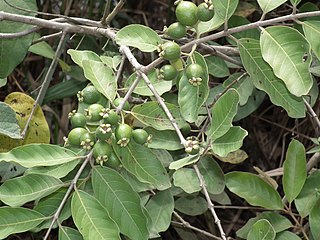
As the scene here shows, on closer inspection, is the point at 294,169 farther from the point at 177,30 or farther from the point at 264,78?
the point at 177,30

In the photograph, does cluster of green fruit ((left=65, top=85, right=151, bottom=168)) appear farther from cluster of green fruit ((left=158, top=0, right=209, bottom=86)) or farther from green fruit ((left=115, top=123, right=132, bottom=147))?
cluster of green fruit ((left=158, top=0, right=209, bottom=86))

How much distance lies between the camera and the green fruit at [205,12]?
1038 millimetres

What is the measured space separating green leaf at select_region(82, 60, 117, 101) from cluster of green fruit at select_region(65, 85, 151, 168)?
0.06ft

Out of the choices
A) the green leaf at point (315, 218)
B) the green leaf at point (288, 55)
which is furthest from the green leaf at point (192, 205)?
the green leaf at point (288, 55)

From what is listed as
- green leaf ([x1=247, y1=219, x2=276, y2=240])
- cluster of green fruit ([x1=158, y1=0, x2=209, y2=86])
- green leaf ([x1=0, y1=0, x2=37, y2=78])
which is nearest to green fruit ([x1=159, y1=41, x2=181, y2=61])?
cluster of green fruit ([x1=158, y1=0, x2=209, y2=86])

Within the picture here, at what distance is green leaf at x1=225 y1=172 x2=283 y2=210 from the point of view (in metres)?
1.31

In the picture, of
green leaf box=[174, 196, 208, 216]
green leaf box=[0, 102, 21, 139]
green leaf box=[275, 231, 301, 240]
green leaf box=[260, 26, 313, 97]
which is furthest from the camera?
green leaf box=[174, 196, 208, 216]

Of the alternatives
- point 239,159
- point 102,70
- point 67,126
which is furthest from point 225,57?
point 67,126

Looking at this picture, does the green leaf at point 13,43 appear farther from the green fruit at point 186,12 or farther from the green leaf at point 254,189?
the green leaf at point 254,189

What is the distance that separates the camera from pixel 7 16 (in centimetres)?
118

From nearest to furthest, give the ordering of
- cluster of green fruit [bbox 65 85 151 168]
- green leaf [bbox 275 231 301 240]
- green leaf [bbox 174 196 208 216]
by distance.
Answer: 1. cluster of green fruit [bbox 65 85 151 168]
2. green leaf [bbox 275 231 301 240]
3. green leaf [bbox 174 196 208 216]

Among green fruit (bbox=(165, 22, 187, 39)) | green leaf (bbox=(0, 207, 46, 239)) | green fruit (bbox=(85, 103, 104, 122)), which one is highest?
green fruit (bbox=(165, 22, 187, 39))

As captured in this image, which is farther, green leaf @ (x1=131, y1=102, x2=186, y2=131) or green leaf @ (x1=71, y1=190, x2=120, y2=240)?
green leaf @ (x1=131, y1=102, x2=186, y2=131)

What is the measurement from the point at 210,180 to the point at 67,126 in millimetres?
669
